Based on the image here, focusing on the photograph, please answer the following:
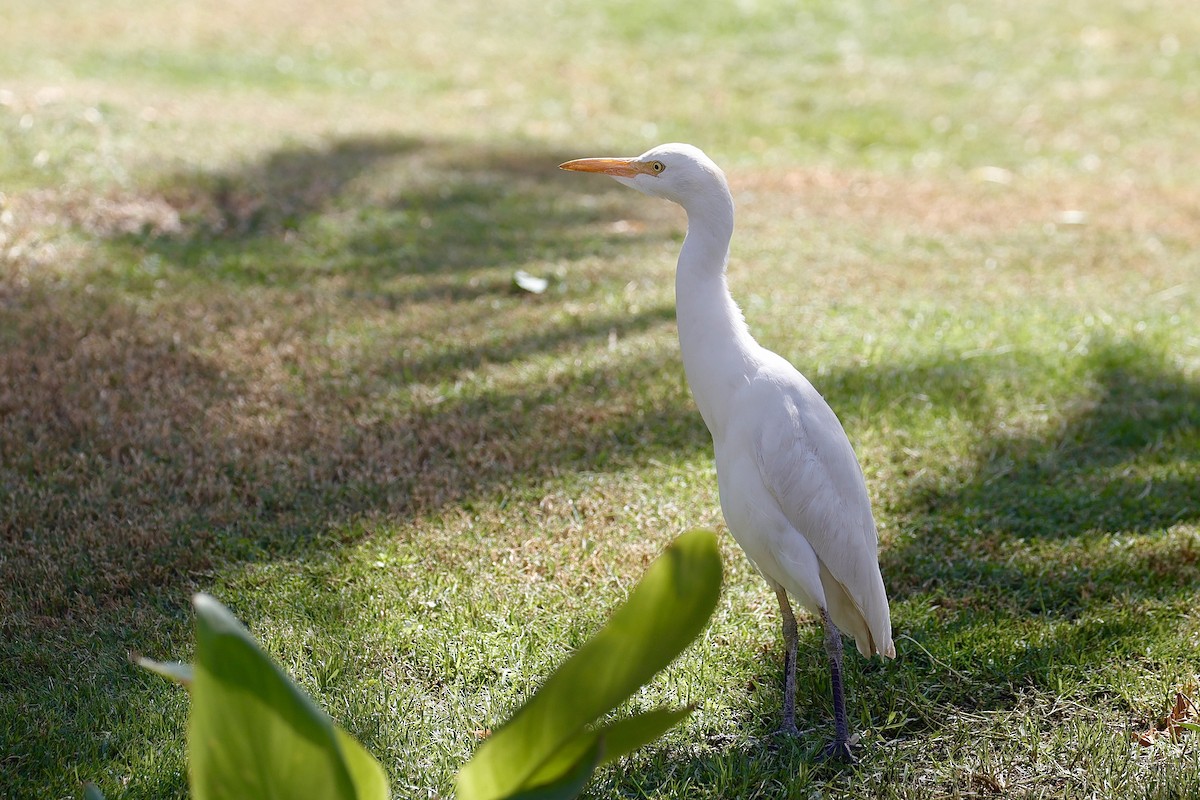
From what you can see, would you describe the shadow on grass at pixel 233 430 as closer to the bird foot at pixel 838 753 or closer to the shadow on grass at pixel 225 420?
the shadow on grass at pixel 225 420

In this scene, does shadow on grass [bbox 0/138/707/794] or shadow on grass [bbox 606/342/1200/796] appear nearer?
shadow on grass [bbox 606/342/1200/796]

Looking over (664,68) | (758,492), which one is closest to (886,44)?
(664,68)

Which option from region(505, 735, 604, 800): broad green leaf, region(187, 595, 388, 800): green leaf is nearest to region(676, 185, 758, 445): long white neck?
region(505, 735, 604, 800): broad green leaf

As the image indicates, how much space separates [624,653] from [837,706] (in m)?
1.38

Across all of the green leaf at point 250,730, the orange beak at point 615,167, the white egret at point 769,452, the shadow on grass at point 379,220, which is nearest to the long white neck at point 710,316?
the white egret at point 769,452

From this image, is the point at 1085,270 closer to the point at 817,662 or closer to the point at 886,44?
the point at 817,662

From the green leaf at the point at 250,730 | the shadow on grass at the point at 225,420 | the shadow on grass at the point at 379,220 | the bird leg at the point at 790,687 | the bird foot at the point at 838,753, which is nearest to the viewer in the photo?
the green leaf at the point at 250,730

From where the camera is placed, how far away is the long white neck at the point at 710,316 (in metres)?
2.97

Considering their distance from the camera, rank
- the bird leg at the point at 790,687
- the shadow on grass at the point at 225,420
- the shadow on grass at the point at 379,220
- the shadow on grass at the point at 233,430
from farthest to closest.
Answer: the shadow on grass at the point at 379,220 → the shadow on grass at the point at 233,430 → the shadow on grass at the point at 225,420 → the bird leg at the point at 790,687

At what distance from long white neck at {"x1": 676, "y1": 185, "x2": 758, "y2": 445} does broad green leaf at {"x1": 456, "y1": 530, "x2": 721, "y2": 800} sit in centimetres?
124

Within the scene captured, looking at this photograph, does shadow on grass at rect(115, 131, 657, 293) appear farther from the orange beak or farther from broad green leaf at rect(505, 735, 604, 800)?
broad green leaf at rect(505, 735, 604, 800)

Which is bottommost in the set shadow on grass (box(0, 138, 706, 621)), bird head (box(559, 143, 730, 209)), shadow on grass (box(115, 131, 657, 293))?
shadow on grass (box(0, 138, 706, 621))

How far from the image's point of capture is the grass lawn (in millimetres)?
3057

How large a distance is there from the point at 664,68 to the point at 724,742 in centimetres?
1034
